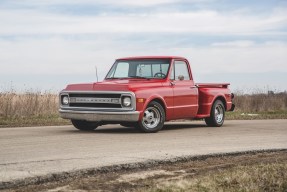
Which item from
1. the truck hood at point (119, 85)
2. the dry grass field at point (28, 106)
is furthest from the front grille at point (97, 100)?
the dry grass field at point (28, 106)

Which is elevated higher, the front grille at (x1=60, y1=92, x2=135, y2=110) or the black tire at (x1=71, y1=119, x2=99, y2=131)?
the front grille at (x1=60, y1=92, x2=135, y2=110)

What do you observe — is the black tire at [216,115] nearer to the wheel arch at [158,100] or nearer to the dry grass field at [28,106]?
the wheel arch at [158,100]

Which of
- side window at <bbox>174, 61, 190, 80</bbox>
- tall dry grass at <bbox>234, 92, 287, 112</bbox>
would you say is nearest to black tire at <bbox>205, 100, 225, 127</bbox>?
side window at <bbox>174, 61, 190, 80</bbox>

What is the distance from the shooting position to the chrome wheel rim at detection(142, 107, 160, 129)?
1326 centimetres

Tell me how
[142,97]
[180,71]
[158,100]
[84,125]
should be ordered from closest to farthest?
[142,97]
[158,100]
[84,125]
[180,71]

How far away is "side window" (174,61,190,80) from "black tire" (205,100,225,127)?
4.48 ft

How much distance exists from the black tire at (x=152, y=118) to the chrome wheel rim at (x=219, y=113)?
2.87 meters

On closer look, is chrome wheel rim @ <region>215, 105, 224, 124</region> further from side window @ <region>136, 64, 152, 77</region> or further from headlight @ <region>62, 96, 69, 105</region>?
headlight @ <region>62, 96, 69, 105</region>

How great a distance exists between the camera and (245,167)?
817 cm

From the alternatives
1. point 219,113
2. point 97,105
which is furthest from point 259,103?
point 97,105

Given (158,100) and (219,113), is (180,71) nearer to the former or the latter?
(158,100)

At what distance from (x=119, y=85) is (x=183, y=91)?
2.14m

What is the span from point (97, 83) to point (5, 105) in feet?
28.9

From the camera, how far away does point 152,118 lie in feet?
44.1
